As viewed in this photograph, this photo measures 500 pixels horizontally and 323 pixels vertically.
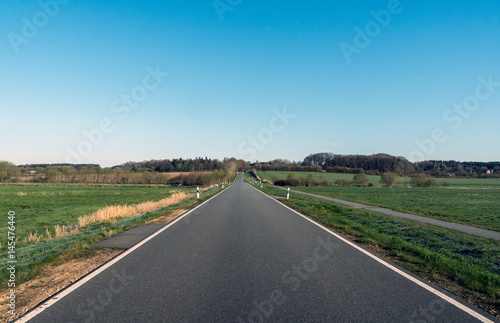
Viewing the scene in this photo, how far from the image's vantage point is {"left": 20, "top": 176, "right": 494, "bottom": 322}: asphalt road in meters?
3.47

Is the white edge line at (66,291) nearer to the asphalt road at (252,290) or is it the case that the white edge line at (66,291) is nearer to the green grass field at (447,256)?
the asphalt road at (252,290)

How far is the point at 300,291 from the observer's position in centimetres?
424

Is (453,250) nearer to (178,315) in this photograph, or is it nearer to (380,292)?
(380,292)

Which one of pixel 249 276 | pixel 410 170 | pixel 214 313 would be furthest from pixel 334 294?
pixel 410 170

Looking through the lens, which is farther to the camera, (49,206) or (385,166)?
(385,166)

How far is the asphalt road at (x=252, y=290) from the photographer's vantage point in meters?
3.47

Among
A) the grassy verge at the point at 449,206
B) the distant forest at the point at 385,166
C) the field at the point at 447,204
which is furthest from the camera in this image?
the distant forest at the point at 385,166

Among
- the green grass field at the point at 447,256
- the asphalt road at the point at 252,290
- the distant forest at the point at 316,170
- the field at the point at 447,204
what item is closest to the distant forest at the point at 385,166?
the distant forest at the point at 316,170

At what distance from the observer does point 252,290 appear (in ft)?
13.9

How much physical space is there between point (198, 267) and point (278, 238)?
131 inches

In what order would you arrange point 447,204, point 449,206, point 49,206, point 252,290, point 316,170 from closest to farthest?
point 252,290 → point 449,206 → point 447,204 → point 49,206 → point 316,170

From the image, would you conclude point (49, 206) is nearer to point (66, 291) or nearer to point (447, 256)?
point (66, 291)

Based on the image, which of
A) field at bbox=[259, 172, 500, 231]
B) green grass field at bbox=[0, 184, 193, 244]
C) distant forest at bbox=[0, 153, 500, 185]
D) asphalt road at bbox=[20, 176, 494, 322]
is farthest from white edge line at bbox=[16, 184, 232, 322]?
distant forest at bbox=[0, 153, 500, 185]

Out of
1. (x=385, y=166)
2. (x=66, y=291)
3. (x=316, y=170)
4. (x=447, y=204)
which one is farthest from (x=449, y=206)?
(x=316, y=170)
